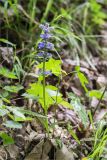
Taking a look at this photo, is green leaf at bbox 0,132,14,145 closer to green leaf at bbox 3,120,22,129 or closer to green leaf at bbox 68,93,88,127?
green leaf at bbox 3,120,22,129

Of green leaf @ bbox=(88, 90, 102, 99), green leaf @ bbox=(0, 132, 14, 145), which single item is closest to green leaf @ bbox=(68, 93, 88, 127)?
green leaf @ bbox=(88, 90, 102, 99)

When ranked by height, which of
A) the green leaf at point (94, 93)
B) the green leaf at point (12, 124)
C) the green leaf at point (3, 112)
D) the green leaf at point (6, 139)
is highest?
the green leaf at point (3, 112)

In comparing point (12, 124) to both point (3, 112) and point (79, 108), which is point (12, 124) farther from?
point (79, 108)

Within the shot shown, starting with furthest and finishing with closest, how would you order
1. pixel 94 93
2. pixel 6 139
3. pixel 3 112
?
pixel 94 93 < pixel 6 139 < pixel 3 112

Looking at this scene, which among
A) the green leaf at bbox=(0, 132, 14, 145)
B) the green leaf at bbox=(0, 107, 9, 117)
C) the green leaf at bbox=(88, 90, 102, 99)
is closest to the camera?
the green leaf at bbox=(0, 107, 9, 117)

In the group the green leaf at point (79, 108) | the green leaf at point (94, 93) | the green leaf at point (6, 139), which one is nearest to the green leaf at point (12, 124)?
the green leaf at point (6, 139)

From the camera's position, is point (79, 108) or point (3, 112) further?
point (79, 108)

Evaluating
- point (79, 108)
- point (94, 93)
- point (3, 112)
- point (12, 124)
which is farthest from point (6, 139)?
point (94, 93)

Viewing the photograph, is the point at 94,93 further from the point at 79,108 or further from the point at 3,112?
the point at 3,112

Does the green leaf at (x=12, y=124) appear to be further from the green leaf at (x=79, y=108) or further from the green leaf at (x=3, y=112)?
the green leaf at (x=79, y=108)

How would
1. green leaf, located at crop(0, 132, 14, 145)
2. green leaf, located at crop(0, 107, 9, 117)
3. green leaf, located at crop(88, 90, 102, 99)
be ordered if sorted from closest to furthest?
1. green leaf, located at crop(0, 107, 9, 117)
2. green leaf, located at crop(0, 132, 14, 145)
3. green leaf, located at crop(88, 90, 102, 99)

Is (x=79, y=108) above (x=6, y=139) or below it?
above

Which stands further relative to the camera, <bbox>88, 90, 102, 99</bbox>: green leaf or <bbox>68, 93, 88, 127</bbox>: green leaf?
A: <bbox>88, 90, 102, 99</bbox>: green leaf

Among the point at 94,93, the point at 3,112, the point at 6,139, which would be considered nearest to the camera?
the point at 3,112
